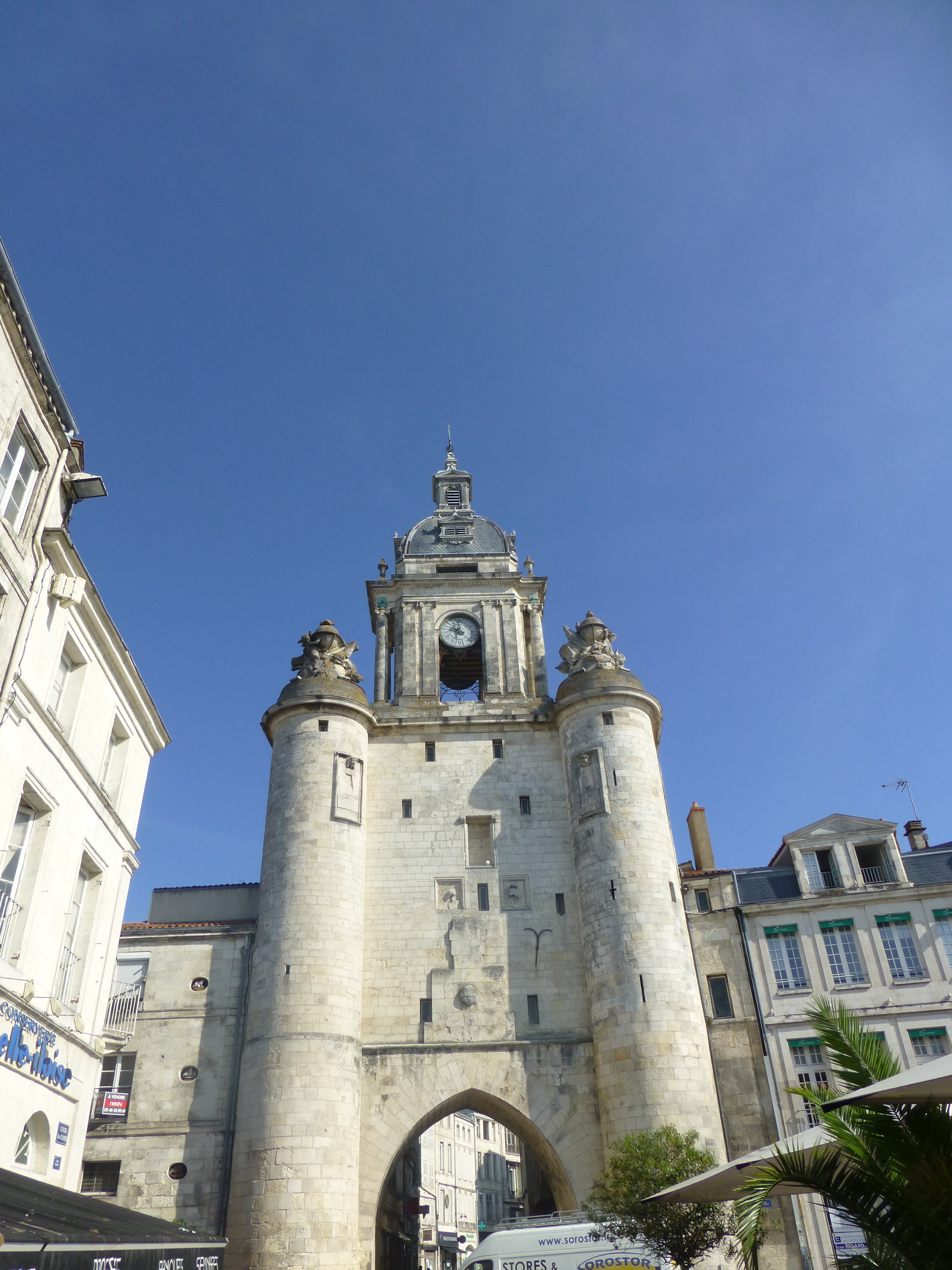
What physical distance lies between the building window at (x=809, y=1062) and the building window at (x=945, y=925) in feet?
13.3

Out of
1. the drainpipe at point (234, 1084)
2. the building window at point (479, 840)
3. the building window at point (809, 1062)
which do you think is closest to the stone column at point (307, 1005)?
the drainpipe at point (234, 1084)

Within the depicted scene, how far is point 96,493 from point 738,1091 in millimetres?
19498

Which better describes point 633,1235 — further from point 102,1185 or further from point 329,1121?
point 102,1185

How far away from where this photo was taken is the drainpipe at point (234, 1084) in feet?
67.4

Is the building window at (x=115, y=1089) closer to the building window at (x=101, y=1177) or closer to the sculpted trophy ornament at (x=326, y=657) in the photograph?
the building window at (x=101, y=1177)

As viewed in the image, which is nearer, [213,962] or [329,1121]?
[329,1121]

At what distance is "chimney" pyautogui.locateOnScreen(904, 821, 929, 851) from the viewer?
2805 centimetres

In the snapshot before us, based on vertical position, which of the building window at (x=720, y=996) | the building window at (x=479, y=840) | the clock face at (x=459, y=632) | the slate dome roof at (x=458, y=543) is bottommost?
the building window at (x=720, y=996)

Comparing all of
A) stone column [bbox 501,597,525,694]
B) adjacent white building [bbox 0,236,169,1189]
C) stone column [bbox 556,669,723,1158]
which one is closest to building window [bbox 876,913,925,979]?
stone column [bbox 556,669,723,1158]

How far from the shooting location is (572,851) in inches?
987

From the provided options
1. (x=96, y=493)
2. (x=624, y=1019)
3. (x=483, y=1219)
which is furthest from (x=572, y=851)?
(x=483, y=1219)

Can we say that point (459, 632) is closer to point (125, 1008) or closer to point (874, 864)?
point (874, 864)

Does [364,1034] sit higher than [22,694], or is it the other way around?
[22,694]

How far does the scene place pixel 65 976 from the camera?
46.8 feet
